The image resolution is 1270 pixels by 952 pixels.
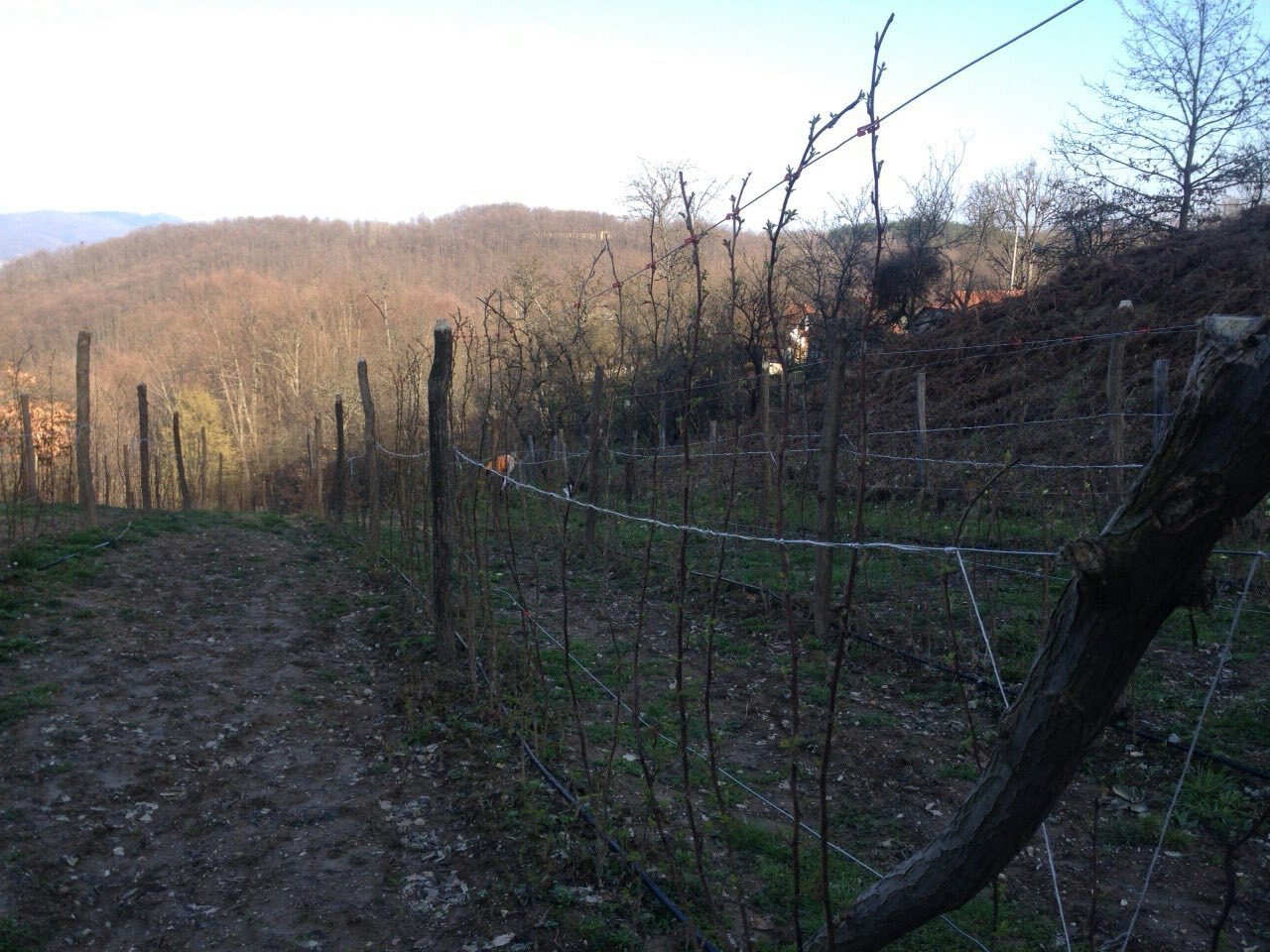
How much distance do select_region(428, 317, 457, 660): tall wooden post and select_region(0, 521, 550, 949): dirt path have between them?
53cm

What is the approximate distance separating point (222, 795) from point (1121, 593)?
4.15m

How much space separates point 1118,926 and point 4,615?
6938 millimetres

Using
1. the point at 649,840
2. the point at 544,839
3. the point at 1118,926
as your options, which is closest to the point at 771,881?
the point at 649,840

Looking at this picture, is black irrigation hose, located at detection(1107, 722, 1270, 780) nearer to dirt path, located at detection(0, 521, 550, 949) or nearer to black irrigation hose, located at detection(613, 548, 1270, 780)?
black irrigation hose, located at detection(613, 548, 1270, 780)

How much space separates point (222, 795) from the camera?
165 inches

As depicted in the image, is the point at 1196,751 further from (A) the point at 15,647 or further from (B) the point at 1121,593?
(A) the point at 15,647

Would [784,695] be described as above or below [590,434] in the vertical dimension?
below

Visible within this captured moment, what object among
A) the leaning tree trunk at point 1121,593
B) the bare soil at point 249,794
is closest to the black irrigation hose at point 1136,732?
the leaning tree trunk at point 1121,593

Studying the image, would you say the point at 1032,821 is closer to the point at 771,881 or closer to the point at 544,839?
the point at 771,881

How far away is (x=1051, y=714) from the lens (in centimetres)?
140

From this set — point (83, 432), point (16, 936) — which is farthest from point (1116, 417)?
point (83, 432)

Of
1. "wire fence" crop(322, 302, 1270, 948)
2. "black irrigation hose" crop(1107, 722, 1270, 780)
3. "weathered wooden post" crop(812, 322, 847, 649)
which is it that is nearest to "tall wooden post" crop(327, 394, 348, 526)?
"wire fence" crop(322, 302, 1270, 948)

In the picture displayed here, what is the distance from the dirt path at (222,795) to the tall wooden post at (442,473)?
0.53 metres

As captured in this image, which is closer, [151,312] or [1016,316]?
[1016,316]
